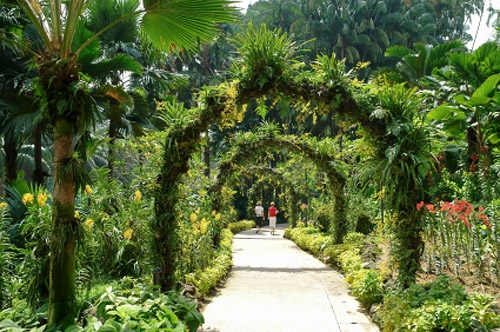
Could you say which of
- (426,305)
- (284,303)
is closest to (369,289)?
(284,303)

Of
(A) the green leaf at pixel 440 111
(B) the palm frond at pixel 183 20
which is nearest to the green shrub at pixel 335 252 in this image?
(A) the green leaf at pixel 440 111

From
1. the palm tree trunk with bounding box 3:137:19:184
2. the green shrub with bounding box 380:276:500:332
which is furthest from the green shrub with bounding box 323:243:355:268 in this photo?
the palm tree trunk with bounding box 3:137:19:184

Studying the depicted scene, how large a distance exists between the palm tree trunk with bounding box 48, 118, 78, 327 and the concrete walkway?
6.25 ft

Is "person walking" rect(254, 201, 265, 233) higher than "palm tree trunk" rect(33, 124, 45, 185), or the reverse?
"palm tree trunk" rect(33, 124, 45, 185)

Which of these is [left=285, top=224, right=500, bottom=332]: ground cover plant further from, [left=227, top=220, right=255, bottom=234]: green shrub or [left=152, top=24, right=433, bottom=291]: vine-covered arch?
[left=227, top=220, right=255, bottom=234]: green shrub

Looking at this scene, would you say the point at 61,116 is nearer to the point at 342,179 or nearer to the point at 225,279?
the point at 225,279

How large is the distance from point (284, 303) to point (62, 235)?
11.9 ft

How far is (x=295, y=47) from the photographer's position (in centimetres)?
538

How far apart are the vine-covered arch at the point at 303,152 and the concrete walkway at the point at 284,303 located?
5.66 feet

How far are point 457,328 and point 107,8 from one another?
7.11 metres

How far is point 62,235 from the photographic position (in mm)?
3287

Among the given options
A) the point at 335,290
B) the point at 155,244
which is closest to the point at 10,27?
the point at 155,244

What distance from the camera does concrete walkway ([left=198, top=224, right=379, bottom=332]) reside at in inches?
195

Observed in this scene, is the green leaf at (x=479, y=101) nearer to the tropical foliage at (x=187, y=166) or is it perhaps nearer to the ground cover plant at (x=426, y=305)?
the tropical foliage at (x=187, y=166)
